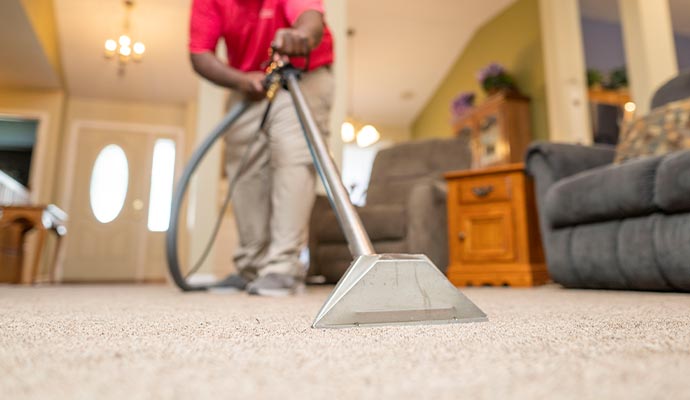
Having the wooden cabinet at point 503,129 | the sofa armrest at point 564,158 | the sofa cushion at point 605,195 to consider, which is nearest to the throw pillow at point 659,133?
the sofa armrest at point 564,158

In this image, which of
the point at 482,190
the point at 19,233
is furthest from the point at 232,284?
the point at 19,233

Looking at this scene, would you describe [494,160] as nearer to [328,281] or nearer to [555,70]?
[555,70]

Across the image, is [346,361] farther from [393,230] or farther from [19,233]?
[19,233]

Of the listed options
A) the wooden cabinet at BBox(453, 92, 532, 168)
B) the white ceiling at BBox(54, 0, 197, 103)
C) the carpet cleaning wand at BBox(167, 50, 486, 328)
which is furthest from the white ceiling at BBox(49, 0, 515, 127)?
the carpet cleaning wand at BBox(167, 50, 486, 328)

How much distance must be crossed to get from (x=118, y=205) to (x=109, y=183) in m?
0.31

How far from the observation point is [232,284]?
1728 millimetres

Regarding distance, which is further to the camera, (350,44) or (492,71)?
(350,44)

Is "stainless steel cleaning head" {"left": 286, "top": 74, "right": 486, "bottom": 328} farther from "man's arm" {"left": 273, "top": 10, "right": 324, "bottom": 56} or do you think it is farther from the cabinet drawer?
the cabinet drawer

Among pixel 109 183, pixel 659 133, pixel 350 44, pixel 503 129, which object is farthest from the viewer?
pixel 109 183

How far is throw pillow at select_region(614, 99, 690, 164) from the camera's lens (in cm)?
179

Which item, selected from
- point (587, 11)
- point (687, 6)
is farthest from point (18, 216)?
point (687, 6)

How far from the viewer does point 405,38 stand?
5820mm

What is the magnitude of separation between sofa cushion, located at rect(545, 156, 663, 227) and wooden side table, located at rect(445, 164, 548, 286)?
38 cm

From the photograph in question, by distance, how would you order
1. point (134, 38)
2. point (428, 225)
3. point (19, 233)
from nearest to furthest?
point (428, 225), point (19, 233), point (134, 38)
